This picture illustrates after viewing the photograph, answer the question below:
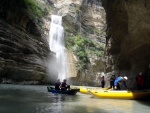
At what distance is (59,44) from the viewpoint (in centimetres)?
4406

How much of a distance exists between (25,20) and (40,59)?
5.12 metres

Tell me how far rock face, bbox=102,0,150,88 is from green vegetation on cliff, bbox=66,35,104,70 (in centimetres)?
2116

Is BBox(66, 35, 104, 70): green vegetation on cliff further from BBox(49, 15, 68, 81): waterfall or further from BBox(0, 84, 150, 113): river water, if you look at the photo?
BBox(0, 84, 150, 113): river water

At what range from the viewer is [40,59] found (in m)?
30.4

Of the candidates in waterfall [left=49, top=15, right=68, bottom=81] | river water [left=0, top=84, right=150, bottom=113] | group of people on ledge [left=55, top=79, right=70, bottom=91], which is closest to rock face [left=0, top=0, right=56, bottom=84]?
group of people on ledge [left=55, top=79, right=70, bottom=91]

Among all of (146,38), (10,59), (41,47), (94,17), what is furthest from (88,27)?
(146,38)

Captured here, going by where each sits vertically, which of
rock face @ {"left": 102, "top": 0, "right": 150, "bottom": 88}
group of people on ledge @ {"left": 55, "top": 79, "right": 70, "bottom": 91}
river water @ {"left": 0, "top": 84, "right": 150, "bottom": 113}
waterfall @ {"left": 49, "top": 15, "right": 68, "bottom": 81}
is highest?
waterfall @ {"left": 49, "top": 15, "right": 68, "bottom": 81}

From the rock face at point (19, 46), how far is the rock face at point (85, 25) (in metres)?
12.6

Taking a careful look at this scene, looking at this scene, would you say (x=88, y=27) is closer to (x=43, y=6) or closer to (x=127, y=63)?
(x=43, y=6)

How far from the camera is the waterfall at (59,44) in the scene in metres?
41.3

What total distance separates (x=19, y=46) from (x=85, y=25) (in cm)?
2780

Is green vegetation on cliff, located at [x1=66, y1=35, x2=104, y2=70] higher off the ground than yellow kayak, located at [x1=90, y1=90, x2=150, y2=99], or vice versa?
green vegetation on cliff, located at [x1=66, y1=35, x2=104, y2=70]

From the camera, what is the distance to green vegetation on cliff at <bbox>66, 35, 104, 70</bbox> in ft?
147

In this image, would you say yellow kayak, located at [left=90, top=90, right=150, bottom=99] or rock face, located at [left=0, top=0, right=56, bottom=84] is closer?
yellow kayak, located at [left=90, top=90, right=150, bottom=99]
